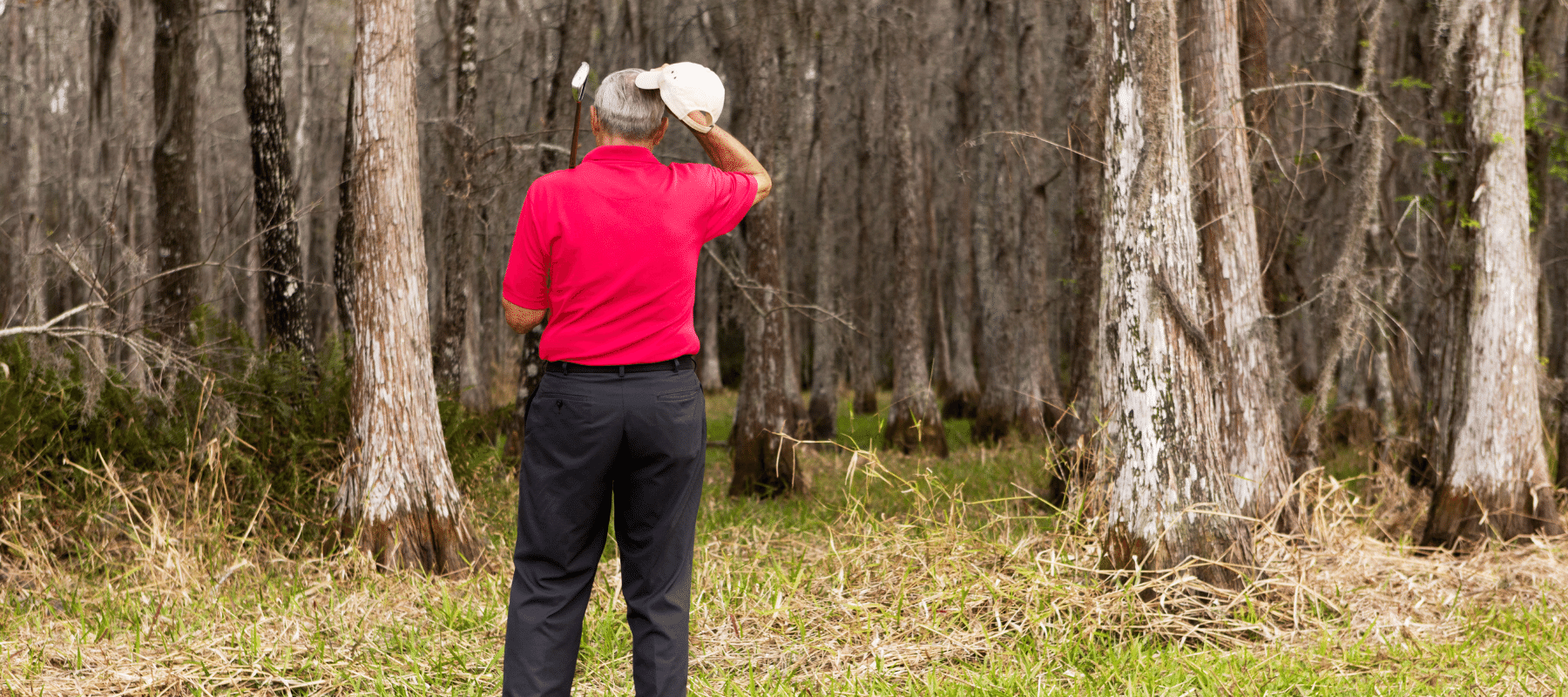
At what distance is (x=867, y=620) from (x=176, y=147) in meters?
8.06

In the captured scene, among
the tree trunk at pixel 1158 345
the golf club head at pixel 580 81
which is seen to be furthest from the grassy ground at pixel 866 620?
the golf club head at pixel 580 81

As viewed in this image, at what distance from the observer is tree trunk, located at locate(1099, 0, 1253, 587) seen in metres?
4.41

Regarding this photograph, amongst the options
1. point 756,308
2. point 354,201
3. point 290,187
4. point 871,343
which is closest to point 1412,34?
point 756,308

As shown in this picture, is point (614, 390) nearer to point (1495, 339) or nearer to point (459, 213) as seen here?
point (1495, 339)

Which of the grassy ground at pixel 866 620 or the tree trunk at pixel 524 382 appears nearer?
the grassy ground at pixel 866 620

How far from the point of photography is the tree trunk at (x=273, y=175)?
313 inches

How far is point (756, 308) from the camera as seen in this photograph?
9.04 metres

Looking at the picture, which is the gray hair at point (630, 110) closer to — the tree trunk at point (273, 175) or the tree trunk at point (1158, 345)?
the tree trunk at point (1158, 345)

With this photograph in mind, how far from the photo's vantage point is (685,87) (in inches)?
112

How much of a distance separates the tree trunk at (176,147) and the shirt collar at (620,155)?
7.10m

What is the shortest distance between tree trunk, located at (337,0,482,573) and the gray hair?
11.2 ft

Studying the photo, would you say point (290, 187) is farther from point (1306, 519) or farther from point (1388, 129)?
point (1388, 129)

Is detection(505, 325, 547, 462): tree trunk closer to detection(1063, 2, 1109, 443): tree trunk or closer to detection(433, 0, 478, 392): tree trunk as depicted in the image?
detection(433, 0, 478, 392): tree trunk

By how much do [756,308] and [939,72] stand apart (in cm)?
1268
